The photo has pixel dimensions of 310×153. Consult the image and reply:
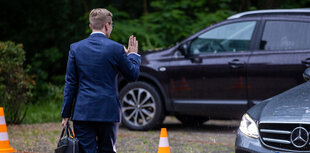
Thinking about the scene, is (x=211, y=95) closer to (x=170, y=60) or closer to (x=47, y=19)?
(x=170, y=60)

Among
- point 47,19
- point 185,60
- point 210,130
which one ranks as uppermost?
point 47,19

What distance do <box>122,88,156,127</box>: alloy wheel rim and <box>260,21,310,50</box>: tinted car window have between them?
2025 mm

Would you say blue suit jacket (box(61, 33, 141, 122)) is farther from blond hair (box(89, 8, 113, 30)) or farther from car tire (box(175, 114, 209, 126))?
car tire (box(175, 114, 209, 126))

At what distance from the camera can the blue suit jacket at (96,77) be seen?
14.6ft

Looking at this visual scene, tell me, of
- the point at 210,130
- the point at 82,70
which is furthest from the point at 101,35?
Result: the point at 210,130

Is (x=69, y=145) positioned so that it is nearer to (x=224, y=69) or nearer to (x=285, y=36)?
(x=224, y=69)

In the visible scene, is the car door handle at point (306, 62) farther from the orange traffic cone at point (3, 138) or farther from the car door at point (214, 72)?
the orange traffic cone at point (3, 138)

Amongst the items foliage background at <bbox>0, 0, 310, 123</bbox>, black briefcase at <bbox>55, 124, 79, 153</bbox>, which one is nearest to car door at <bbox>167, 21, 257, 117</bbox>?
foliage background at <bbox>0, 0, 310, 123</bbox>

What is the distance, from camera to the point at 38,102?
12945mm

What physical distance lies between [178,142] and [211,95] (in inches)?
43.8

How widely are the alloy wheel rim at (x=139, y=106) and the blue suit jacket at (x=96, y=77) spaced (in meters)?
4.62

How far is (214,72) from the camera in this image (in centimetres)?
867

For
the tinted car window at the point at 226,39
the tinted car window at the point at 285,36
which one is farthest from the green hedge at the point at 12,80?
the tinted car window at the point at 285,36

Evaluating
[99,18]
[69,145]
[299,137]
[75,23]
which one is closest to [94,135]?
[69,145]
